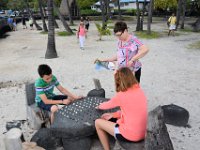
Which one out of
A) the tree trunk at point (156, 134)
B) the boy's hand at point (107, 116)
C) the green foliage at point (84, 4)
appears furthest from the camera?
the green foliage at point (84, 4)

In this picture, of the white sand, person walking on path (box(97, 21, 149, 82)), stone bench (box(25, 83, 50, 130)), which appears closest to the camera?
person walking on path (box(97, 21, 149, 82))

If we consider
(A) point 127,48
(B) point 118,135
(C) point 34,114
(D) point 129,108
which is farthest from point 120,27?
(C) point 34,114

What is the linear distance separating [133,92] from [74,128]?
112 cm

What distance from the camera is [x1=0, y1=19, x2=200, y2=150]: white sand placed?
6703 millimetres

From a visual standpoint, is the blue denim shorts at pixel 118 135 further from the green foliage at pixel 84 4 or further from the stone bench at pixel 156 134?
the green foliage at pixel 84 4

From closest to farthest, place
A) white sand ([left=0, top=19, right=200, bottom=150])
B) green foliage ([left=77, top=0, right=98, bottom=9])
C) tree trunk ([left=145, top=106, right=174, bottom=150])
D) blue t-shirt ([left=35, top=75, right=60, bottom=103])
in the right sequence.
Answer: tree trunk ([left=145, top=106, right=174, bottom=150]) → blue t-shirt ([left=35, top=75, right=60, bottom=103]) → white sand ([left=0, top=19, right=200, bottom=150]) → green foliage ([left=77, top=0, right=98, bottom=9])

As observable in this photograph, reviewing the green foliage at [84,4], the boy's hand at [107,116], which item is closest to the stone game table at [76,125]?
the boy's hand at [107,116]

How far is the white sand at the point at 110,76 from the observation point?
6.70 metres

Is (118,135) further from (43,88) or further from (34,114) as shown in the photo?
(34,114)

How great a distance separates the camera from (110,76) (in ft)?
31.7

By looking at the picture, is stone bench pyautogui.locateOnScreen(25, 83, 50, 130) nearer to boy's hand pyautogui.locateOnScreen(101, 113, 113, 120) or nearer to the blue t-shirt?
the blue t-shirt

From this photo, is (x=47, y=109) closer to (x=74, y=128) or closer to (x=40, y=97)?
(x=40, y=97)

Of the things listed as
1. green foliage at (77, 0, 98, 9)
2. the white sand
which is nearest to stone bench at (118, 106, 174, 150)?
the white sand

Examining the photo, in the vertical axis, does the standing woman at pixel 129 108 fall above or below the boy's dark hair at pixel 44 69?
below
